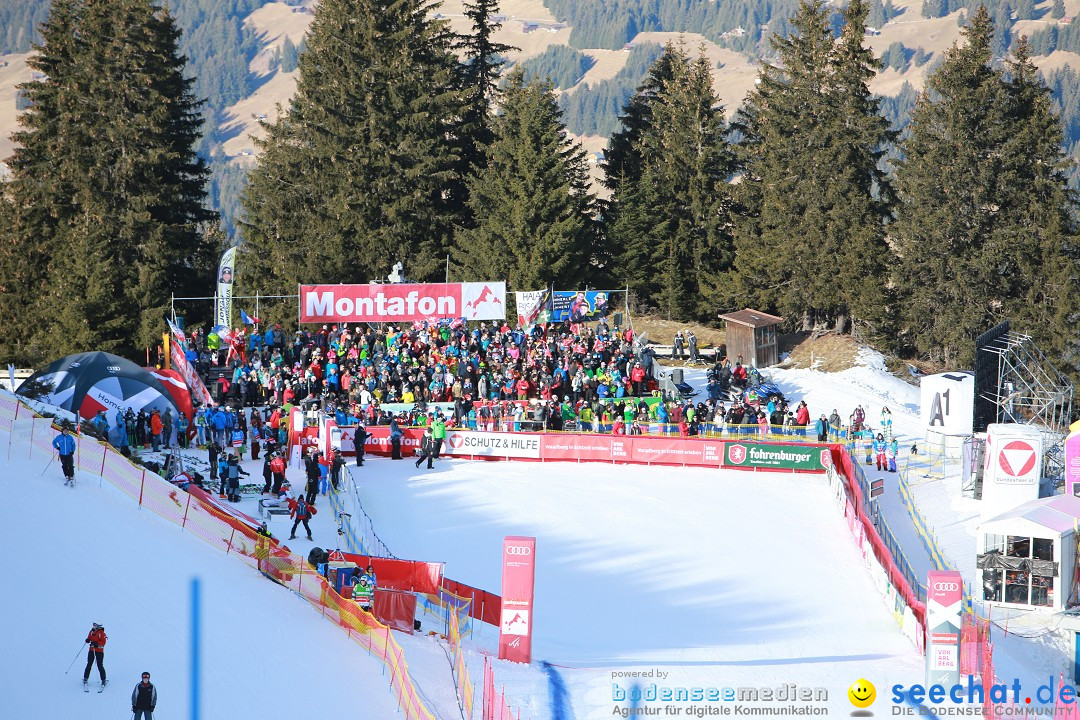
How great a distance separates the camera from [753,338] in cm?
4431

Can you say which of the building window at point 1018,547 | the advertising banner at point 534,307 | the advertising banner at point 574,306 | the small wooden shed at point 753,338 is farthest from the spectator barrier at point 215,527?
the small wooden shed at point 753,338

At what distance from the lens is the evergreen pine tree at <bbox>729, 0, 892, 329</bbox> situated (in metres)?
47.1

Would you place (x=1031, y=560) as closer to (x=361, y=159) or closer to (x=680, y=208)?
(x=680, y=208)

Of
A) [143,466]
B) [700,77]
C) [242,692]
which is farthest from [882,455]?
Answer: [700,77]

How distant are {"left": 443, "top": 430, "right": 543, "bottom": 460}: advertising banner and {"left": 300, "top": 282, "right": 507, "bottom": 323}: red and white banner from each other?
8.12 meters

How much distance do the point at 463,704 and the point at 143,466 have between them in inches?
419

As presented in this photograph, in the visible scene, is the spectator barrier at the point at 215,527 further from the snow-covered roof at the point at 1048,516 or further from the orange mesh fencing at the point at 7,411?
the snow-covered roof at the point at 1048,516

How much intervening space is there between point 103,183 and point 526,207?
15.5 metres

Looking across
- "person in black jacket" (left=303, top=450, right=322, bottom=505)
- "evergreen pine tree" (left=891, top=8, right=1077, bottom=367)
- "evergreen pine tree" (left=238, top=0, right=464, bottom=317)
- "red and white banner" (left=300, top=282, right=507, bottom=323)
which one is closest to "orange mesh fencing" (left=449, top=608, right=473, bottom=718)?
"person in black jacket" (left=303, top=450, right=322, bottom=505)

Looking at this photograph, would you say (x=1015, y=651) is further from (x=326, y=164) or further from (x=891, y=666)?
(x=326, y=164)

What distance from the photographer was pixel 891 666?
65.4 ft

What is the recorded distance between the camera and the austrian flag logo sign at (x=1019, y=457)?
96.8 feet

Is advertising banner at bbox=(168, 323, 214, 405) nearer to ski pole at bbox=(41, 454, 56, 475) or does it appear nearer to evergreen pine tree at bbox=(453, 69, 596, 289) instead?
ski pole at bbox=(41, 454, 56, 475)

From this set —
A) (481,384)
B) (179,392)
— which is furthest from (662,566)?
(179,392)
